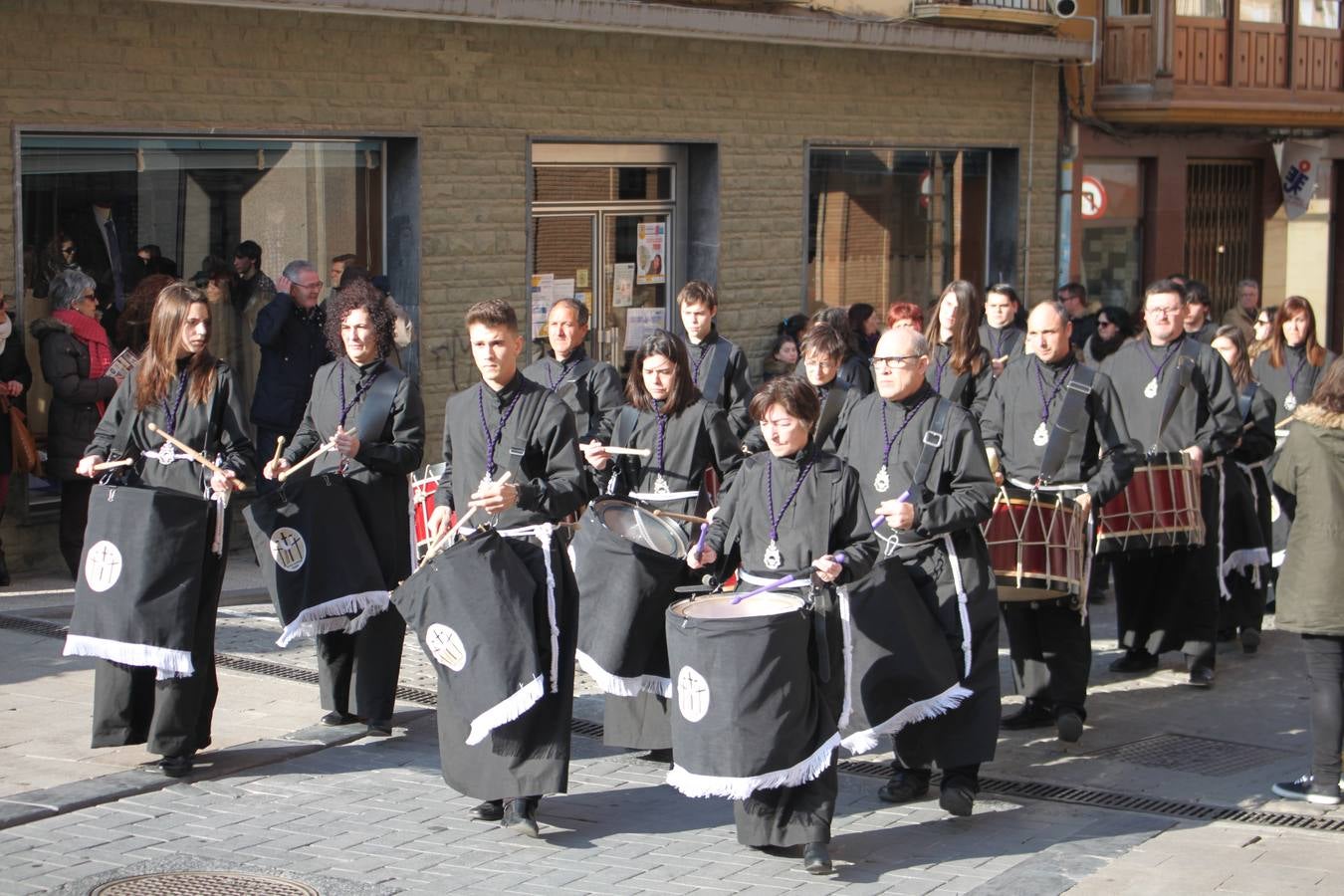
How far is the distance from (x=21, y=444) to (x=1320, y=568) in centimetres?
750

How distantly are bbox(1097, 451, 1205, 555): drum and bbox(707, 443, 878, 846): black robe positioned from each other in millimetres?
2386

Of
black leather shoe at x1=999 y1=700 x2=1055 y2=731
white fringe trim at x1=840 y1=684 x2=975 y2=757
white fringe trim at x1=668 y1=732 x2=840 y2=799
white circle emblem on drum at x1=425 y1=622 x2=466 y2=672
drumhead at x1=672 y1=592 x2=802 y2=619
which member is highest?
drumhead at x1=672 y1=592 x2=802 y2=619

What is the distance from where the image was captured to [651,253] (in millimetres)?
16266

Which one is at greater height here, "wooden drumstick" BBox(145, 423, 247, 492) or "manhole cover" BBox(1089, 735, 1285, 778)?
"wooden drumstick" BBox(145, 423, 247, 492)

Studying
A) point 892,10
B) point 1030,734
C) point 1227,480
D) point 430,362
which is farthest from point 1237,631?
point 892,10

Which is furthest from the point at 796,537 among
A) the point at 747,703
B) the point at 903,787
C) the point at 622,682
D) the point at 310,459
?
the point at 310,459

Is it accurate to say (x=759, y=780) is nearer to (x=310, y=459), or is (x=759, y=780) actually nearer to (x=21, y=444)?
(x=310, y=459)

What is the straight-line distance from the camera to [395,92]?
13562mm

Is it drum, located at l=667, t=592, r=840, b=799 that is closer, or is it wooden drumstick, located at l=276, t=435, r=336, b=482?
drum, located at l=667, t=592, r=840, b=799

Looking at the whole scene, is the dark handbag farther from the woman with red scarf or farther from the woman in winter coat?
the woman in winter coat

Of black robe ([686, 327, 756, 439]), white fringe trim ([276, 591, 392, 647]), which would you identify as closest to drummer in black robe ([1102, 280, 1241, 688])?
black robe ([686, 327, 756, 439])

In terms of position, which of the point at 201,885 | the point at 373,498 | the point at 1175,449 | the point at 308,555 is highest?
the point at 1175,449

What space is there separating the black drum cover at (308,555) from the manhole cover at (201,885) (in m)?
1.65

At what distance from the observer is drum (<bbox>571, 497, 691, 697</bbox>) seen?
25.3 feet
